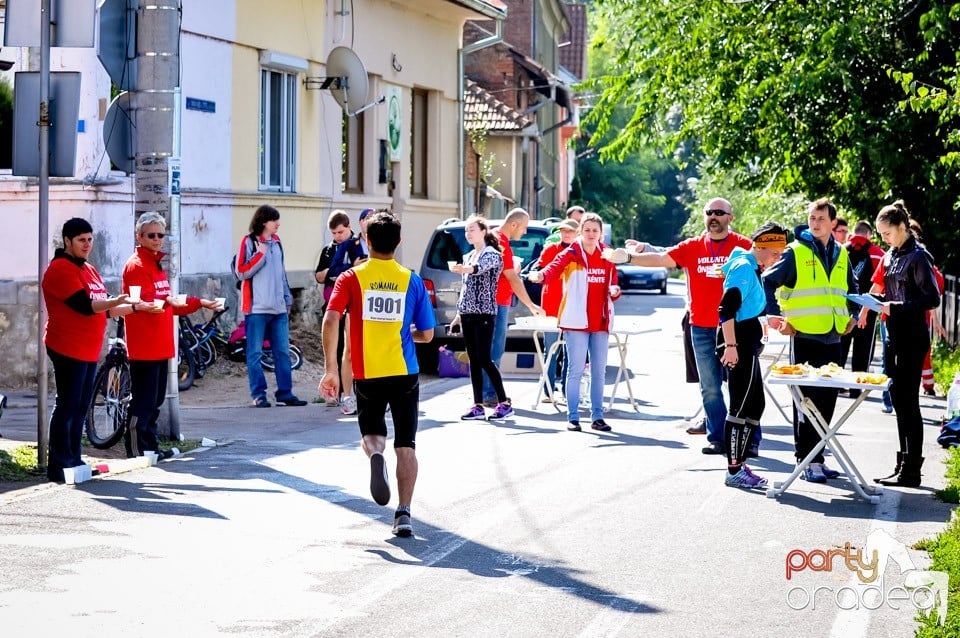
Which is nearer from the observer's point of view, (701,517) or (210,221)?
(701,517)

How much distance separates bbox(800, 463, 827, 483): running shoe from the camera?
10.6 meters

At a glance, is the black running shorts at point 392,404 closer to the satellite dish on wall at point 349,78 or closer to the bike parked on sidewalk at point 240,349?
the bike parked on sidewalk at point 240,349

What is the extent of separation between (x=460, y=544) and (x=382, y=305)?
4.59 feet

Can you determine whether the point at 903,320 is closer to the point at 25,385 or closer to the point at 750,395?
the point at 750,395

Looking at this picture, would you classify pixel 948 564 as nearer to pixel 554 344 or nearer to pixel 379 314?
pixel 379 314

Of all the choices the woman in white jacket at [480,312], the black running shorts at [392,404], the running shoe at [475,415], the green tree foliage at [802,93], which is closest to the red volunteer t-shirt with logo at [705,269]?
the woman in white jacket at [480,312]

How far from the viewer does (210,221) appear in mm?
18719

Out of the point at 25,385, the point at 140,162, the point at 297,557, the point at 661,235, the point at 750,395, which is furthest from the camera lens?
the point at 661,235

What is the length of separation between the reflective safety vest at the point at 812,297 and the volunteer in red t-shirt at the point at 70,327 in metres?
4.55

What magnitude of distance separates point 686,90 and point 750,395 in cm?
1607

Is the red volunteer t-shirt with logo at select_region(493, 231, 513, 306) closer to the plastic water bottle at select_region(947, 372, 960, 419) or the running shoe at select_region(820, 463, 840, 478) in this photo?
the plastic water bottle at select_region(947, 372, 960, 419)

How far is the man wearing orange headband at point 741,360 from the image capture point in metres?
10.1

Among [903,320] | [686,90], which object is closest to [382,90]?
[686,90]

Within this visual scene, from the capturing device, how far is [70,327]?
393 inches
